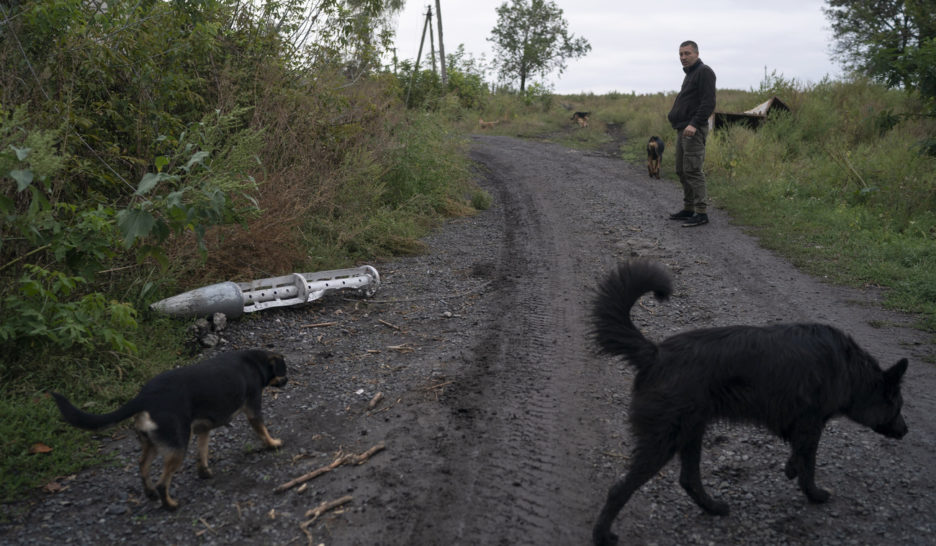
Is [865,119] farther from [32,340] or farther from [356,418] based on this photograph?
[32,340]

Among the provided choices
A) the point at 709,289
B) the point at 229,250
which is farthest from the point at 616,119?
the point at 229,250

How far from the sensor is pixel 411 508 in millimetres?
3051

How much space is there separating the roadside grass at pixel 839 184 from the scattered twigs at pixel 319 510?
201 inches

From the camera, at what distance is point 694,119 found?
8.52 metres

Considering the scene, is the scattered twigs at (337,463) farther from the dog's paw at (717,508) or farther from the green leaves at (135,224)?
the dog's paw at (717,508)

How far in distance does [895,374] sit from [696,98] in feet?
21.0

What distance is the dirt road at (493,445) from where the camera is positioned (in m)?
2.96

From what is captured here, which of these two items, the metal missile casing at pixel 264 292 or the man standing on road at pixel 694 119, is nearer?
the metal missile casing at pixel 264 292

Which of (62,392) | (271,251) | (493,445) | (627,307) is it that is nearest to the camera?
(627,307)

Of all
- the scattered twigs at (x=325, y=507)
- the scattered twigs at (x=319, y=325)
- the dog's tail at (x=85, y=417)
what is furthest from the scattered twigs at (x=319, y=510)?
the scattered twigs at (x=319, y=325)

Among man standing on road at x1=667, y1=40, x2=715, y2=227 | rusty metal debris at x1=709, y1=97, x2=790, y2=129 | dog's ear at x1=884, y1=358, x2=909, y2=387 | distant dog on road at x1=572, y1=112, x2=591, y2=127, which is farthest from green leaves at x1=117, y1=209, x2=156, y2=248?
distant dog on road at x1=572, y1=112, x2=591, y2=127

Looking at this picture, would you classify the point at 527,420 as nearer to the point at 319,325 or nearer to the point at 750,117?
the point at 319,325

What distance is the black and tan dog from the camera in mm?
3014

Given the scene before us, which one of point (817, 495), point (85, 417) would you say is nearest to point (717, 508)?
point (817, 495)
